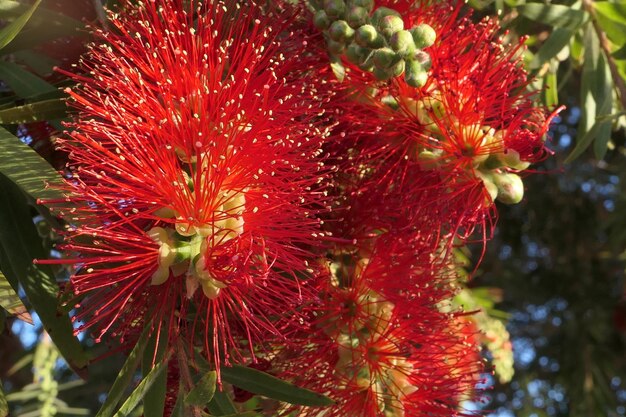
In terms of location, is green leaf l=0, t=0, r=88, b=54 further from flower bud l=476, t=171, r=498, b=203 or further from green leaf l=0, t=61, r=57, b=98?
flower bud l=476, t=171, r=498, b=203

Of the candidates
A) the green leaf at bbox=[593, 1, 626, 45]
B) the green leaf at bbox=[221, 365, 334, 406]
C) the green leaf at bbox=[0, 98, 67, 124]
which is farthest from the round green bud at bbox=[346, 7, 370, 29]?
the green leaf at bbox=[593, 1, 626, 45]

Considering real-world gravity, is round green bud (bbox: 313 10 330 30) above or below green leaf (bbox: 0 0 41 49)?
below

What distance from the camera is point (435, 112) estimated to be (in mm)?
1649

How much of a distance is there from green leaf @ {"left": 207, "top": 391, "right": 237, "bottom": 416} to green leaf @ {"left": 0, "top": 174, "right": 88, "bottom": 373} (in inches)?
9.7

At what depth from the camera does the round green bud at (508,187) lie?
5.28 ft

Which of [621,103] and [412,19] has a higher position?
[412,19]

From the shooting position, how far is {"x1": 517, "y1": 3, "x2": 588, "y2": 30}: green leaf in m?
1.94

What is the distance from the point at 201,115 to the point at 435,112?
1.57 ft

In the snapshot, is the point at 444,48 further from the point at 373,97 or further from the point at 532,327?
the point at 532,327

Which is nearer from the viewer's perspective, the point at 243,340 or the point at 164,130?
the point at 164,130

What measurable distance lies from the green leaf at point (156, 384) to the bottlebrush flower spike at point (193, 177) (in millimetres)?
41

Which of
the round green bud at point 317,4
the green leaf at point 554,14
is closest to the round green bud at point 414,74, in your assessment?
the round green bud at point 317,4

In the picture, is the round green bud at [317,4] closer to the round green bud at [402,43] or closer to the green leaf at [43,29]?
the round green bud at [402,43]

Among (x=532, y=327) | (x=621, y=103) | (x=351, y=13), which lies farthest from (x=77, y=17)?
(x=532, y=327)
